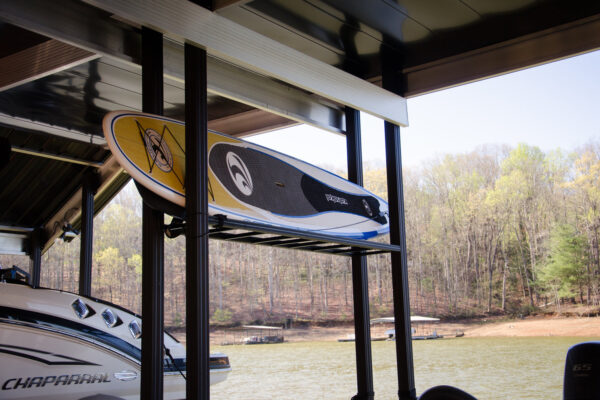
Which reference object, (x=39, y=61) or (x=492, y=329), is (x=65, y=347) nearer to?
(x=39, y=61)

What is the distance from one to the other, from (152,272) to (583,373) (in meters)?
1.81

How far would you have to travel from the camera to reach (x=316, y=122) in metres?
4.47

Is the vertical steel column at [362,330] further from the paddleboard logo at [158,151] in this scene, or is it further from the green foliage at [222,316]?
the green foliage at [222,316]

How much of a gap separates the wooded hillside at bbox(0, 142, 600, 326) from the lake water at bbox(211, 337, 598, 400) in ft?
8.47

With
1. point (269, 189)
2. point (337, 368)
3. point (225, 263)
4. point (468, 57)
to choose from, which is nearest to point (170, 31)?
point (269, 189)

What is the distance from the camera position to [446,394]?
51.8 inches

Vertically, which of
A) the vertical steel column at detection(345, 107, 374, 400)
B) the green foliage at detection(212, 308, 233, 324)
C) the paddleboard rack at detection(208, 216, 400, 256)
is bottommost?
A: the green foliage at detection(212, 308, 233, 324)

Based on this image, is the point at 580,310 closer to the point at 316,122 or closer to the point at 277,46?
the point at 316,122

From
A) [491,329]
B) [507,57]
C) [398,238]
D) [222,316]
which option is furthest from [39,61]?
[222,316]

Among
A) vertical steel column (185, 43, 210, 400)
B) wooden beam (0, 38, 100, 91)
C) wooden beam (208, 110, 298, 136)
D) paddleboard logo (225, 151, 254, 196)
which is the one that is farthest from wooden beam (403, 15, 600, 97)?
wooden beam (0, 38, 100, 91)

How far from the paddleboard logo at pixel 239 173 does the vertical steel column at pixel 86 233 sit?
2.32 meters

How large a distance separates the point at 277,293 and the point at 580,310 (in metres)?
11.0

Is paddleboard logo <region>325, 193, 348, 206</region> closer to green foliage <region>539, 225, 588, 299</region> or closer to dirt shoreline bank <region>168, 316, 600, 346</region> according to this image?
dirt shoreline bank <region>168, 316, 600, 346</region>

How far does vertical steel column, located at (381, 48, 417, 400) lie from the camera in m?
3.93
